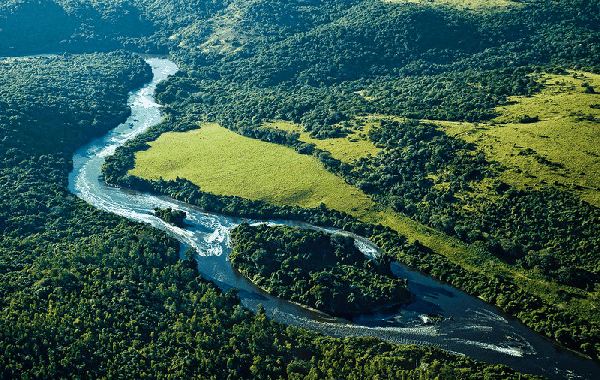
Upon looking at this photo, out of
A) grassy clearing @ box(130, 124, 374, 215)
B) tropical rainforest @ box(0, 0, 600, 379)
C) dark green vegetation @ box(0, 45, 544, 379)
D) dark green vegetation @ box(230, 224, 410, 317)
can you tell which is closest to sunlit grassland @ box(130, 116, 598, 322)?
grassy clearing @ box(130, 124, 374, 215)

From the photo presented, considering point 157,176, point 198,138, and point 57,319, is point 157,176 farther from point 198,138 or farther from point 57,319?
point 57,319

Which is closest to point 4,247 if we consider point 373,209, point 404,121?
point 373,209

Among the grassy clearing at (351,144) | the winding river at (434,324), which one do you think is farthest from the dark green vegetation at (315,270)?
the grassy clearing at (351,144)

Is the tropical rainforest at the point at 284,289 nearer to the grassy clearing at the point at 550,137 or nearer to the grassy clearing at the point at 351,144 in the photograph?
the grassy clearing at the point at 550,137

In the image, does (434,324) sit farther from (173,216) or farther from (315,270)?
(173,216)

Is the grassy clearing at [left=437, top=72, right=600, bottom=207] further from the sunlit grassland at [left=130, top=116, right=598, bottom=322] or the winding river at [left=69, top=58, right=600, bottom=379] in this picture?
the winding river at [left=69, top=58, right=600, bottom=379]
